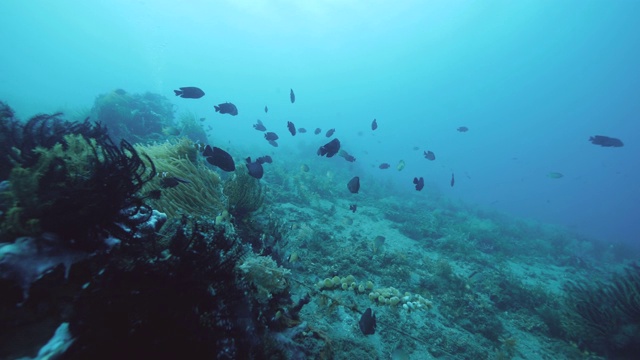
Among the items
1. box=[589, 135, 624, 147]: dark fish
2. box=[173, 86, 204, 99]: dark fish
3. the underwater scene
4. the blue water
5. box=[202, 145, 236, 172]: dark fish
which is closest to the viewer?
the underwater scene

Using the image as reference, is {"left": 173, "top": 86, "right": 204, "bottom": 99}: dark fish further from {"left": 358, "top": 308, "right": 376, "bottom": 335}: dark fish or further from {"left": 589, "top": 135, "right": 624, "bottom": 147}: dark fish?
{"left": 589, "top": 135, "right": 624, "bottom": 147}: dark fish

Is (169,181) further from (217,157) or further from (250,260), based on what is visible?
(250,260)

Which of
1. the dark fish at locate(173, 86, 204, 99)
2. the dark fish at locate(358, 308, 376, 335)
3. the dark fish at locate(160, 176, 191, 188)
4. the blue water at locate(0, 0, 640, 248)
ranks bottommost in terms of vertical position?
the dark fish at locate(358, 308, 376, 335)

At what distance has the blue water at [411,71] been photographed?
311 feet

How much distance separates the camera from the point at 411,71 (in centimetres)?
14775

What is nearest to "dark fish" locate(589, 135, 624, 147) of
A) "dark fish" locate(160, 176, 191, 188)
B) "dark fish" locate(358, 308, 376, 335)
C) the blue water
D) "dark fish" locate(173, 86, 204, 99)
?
"dark fish" locate(358, 308, 376, 335)

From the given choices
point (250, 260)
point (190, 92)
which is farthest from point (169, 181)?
point (190, 92)

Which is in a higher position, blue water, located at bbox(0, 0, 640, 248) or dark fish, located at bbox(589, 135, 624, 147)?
blue water, located at bbox(0, 0, 640, 248)

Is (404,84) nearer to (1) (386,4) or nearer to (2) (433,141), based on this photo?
(2) (433,141)

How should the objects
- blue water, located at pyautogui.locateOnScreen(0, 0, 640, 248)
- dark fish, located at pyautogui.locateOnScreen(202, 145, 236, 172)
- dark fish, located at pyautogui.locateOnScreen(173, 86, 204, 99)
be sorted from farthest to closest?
1. blue water, located at pyautogui.locateOnScreen(0, 0, 640, 248)
2. dark fish, located at pyautogui.locateOnScreen(173, 86, 204, 99)
3. dark fish, located at pyautogui.locateOnScreen(202, 145, 236, 172)

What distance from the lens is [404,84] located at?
160m

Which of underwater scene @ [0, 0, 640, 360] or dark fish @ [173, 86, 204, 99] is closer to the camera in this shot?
underwater scene @ [0, 0, 640, 360]

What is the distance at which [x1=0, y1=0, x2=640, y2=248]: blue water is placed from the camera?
311ft

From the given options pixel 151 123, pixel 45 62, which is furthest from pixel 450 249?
pixel 45 62
